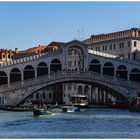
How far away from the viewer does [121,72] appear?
34.1 metres

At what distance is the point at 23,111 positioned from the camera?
30125mm

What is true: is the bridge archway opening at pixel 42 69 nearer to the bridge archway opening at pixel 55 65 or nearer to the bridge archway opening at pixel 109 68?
the bridge archway opening at pixel 55 65

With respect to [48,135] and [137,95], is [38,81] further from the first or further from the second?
[48,135]

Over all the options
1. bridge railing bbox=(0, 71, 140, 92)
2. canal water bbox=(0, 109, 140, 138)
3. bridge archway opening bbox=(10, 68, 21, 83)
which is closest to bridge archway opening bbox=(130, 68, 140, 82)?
bridge railing bbox=(0, 71, 140, 92)

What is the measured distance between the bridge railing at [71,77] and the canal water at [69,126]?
4.62m

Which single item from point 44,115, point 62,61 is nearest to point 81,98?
point 62,61

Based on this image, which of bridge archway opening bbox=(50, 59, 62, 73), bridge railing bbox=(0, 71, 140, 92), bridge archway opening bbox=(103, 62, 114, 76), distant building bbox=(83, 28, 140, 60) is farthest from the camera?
distant building bbox=(83, 28, 140, 60)

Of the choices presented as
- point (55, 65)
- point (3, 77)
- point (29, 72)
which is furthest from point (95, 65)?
point (3, 77)

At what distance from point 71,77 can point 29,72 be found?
2.18 metres

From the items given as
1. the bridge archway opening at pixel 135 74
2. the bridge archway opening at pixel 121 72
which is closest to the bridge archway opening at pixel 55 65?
the bridge archway opening at pixel 121 72

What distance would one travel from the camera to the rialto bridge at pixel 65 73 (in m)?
32.7

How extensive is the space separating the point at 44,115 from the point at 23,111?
3101mm

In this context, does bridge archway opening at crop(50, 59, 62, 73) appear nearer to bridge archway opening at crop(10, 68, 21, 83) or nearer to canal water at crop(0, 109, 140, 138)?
bridge archway opening at crop(10, 68, 21, 83)

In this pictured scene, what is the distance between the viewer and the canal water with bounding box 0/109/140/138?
19859 millimetres
